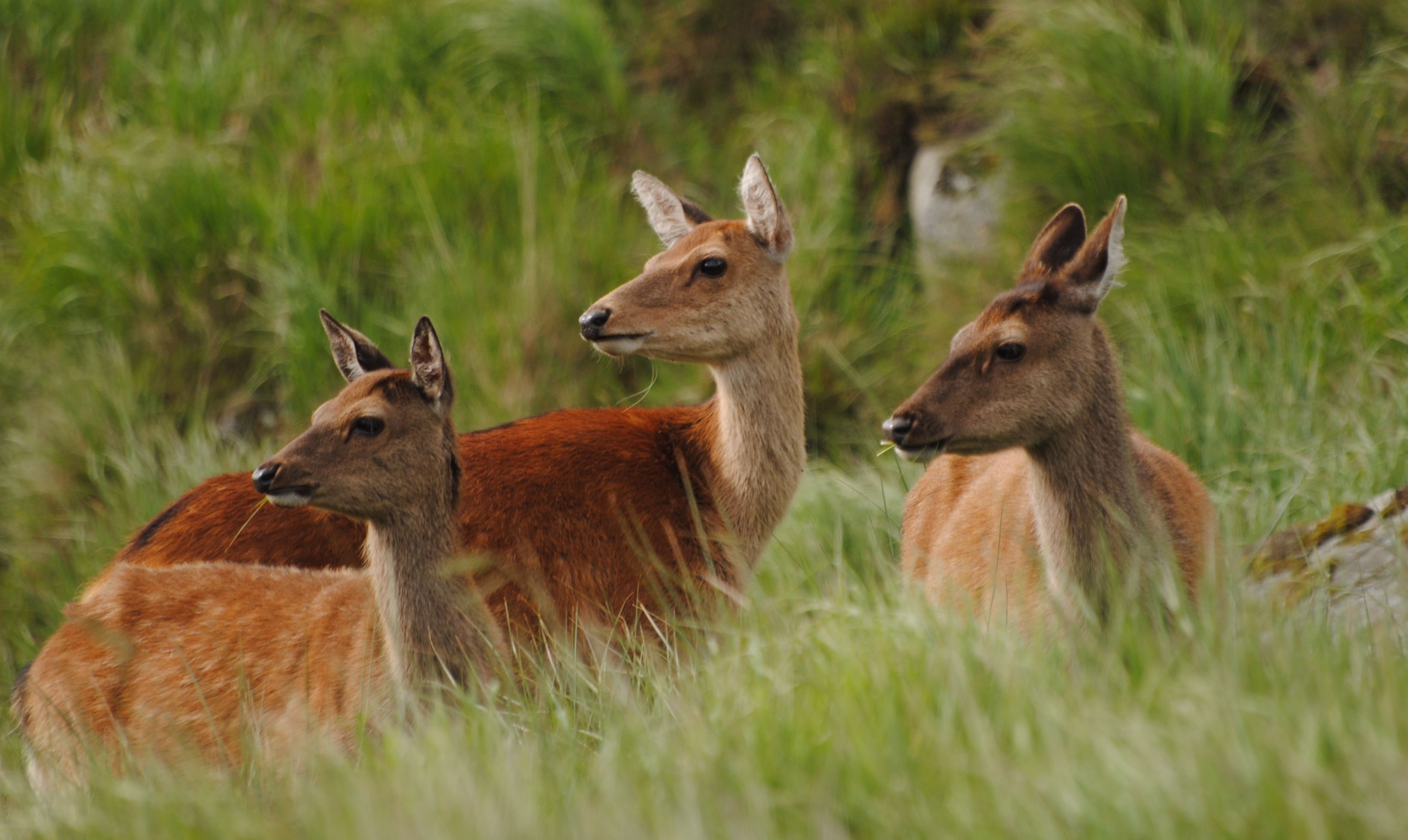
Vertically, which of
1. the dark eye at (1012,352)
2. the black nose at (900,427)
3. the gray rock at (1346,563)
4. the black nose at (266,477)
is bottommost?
the gray rock at (1346,563)

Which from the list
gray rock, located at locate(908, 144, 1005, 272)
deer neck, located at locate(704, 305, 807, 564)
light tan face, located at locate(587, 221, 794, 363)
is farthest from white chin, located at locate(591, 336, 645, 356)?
gray rock, located at locate(908, 144, 1005, 272)

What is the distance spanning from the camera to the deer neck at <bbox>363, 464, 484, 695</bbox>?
404 cm

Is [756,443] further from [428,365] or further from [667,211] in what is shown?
[428,365]

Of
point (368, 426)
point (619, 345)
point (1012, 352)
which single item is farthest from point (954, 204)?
point (368, 426)

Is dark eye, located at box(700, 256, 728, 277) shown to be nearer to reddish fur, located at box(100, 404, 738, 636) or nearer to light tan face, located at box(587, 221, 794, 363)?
light tan face, located at box(587, 221, 794, 363)

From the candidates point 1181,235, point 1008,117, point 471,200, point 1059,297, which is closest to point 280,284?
point 471,200

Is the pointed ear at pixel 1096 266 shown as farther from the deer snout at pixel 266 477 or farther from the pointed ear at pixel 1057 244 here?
the deer snout at pixel 266 477

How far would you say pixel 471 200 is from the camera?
29.9 feet

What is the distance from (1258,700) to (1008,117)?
625cm

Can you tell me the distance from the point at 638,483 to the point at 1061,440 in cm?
148

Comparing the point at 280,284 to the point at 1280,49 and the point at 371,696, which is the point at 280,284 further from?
the point at 1280,49

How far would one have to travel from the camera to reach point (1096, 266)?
13.1 feet

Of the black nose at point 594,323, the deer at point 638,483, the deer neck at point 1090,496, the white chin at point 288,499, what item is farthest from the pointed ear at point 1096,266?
the white chin at point 288,499

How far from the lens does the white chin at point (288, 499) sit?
12.5 ft
